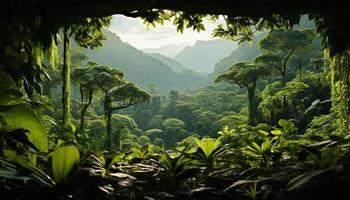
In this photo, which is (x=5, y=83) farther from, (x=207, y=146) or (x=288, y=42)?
(x=288, y=42)

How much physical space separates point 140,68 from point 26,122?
99006 millimetres

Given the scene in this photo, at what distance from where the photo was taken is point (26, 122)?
188cm

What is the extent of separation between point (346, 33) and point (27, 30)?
299 cm

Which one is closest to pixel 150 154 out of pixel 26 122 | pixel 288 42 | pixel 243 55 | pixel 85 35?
pixel 26 122

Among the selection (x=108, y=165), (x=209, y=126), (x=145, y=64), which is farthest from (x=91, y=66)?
(x=145, y=64)

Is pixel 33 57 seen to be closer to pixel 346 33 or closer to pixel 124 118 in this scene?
pixel 346 33

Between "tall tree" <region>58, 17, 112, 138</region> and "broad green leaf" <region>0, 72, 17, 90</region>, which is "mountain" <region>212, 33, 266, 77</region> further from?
"broad green leaf" <region>0, 72, 17, 90</region>

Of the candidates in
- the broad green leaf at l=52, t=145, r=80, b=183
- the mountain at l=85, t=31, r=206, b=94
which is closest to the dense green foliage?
the broad green leaf at l=52, t=145, r=80, b=183

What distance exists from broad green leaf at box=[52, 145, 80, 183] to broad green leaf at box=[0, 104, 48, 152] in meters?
0.30

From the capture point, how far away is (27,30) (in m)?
3.33

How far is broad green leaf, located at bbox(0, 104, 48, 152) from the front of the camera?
1.83m

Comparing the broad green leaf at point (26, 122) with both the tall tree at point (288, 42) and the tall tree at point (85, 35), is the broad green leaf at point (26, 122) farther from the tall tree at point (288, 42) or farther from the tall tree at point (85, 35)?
the tall tree at point (288, 42)

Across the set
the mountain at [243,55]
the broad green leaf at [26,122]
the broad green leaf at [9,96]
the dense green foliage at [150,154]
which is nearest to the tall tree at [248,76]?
the dense green foliage at [150,154]

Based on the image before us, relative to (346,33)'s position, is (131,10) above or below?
above
